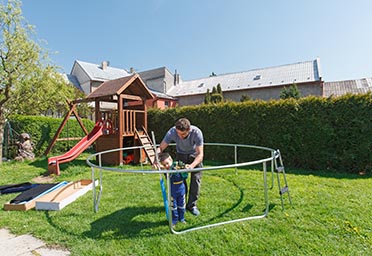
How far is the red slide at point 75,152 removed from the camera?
6828 millimetres

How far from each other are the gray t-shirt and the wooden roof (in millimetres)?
5466

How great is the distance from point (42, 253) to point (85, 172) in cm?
487

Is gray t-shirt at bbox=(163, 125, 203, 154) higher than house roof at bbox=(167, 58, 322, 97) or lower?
lower

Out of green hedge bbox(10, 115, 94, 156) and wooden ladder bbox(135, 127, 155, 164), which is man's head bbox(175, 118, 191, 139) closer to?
wooden ladder bbox(135, 127, 155, 164)

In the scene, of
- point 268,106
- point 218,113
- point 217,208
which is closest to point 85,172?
point 217,208

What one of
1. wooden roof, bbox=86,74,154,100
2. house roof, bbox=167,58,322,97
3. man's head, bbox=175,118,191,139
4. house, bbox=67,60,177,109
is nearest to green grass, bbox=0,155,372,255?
man's head, bbox=175,118,191,139

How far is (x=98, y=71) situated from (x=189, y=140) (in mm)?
30345

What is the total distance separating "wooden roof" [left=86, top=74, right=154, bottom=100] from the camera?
28.2ft

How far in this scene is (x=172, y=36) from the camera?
13086 millimetres

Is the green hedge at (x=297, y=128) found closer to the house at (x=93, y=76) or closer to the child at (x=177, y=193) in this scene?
the child at (x=177, y=193)

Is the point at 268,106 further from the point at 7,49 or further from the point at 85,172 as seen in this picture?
the point at 7,49

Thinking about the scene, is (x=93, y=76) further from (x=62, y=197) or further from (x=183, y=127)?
(x=183, y=127)

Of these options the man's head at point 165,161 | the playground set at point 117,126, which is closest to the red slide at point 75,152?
the playground set at point 117,126

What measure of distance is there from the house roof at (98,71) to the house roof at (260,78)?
9138 millimetres
